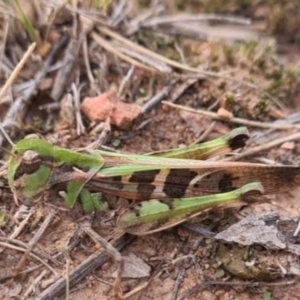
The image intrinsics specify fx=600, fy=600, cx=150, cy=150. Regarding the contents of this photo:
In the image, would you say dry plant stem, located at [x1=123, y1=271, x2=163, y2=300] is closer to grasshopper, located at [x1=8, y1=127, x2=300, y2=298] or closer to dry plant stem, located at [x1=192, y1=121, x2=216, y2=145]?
grasshopper, located at [x1=8, y1=127, x2=300, y2=298]

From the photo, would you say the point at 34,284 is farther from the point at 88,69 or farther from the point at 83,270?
the point at 88,69

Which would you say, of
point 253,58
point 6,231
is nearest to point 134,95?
point 253,58

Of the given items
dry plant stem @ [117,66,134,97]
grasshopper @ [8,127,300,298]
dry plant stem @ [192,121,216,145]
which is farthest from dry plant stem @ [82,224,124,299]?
dry plant stem @ [117,66,134,97]

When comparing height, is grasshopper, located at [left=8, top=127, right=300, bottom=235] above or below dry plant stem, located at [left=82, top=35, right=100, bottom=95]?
below

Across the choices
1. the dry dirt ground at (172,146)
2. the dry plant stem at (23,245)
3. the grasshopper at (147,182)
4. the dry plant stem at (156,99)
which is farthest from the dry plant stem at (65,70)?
the dry plant stem at (23,245)

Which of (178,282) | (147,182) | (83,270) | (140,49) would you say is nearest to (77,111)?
(140,49)

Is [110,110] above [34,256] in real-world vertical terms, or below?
above
